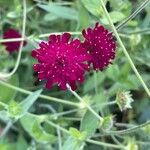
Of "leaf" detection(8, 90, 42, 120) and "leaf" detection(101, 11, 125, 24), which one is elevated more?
"leaf" detection(101, 11, 125, 24)

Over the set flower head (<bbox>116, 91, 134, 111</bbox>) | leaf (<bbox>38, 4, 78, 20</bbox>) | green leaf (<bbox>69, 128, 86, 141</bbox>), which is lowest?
green leaf (<bbox>69, 128, 86, 141</bbox>)

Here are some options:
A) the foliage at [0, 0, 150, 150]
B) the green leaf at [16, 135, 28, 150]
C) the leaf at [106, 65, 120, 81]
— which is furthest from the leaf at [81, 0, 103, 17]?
the green leaf at [16, 135, 28, 150]

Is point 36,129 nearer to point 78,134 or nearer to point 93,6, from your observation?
point 78,134

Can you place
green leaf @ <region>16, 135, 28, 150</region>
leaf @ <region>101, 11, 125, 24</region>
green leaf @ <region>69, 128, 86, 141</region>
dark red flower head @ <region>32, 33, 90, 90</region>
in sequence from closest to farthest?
1. dark red flower head @ <region>32, 33, 90, 90</region>
2. green leaf @ <region>69, 128, 86, 141</region>
3. leaf @ <region>101, 11, 125, 24</region>
4. green leaf @ <region>16, 135, 28, 150</region>

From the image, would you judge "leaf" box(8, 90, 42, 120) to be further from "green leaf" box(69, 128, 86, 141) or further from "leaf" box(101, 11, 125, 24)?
"leaf" box(101, 11, 125, 24)

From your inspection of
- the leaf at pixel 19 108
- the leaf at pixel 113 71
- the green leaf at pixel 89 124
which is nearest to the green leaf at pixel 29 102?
the leaf at pixel 19 108

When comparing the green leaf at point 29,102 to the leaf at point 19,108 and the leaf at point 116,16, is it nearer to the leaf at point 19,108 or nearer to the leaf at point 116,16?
the leaf at point 19,108

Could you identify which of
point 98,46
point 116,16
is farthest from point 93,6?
point 98,46
